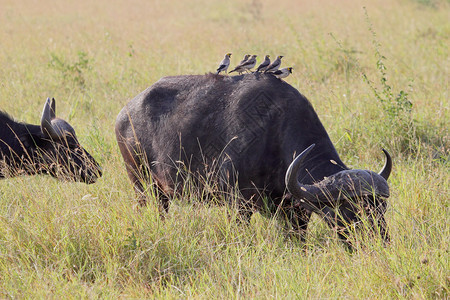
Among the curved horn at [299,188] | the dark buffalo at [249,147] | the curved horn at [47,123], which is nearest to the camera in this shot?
the curved horn at [299,188]

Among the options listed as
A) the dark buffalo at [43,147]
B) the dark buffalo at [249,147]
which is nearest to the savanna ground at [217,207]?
the dark buffalo at [43,147]

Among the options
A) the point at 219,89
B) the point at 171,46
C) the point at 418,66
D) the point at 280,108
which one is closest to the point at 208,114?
the point at 219,89

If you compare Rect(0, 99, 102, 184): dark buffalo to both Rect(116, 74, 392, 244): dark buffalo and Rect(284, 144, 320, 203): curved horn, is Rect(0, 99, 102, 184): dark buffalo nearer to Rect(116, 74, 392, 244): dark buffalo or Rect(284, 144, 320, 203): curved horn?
Rect(116, 74, 392, 244): dark buffalo

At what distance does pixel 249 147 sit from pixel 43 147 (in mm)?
2182

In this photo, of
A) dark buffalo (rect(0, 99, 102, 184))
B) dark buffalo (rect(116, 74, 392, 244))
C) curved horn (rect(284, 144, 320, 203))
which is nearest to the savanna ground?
dark buffalo (rect(0, 99, 102, 184))

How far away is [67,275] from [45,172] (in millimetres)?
2125

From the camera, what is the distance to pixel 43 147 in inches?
222

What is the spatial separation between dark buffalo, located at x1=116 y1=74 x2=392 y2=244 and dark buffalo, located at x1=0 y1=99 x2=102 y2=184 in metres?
0.48

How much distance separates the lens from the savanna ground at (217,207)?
3.67 metres

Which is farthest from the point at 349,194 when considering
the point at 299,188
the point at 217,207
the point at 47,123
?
the point at 47,123

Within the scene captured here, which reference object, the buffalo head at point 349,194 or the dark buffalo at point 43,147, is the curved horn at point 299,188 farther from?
the dark buffalo at point 43,147

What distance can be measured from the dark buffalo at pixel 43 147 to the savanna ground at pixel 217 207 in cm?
15

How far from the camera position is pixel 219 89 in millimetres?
5004

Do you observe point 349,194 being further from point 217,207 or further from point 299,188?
point 217,207
